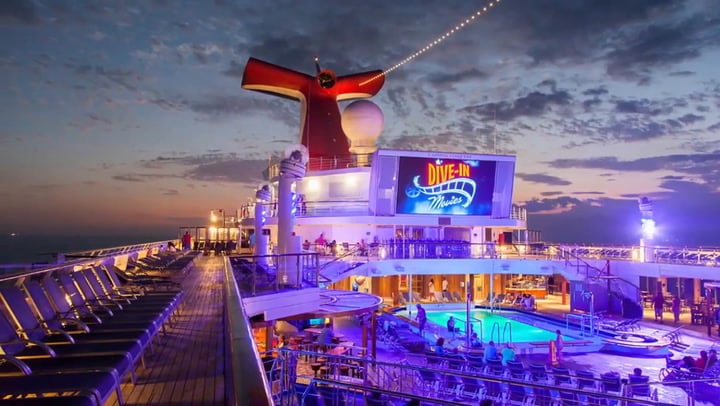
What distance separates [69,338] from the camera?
13.2 ft

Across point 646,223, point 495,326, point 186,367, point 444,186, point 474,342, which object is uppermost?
point 444,186

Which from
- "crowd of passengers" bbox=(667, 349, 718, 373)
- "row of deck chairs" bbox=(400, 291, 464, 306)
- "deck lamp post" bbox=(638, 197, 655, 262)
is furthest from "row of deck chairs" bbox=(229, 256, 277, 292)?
"deck lamp post" bbox=(638, 197, 655, 262)

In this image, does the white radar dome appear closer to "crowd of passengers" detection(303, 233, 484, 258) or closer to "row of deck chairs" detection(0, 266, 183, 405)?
"crowd of passengers" detection(303, 233, 484, 258)

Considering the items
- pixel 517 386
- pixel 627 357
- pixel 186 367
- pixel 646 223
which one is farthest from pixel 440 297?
pixel 186 367

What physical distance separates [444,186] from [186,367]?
24.3 metres

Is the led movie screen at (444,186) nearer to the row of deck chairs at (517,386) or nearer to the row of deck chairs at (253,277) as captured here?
the row of deck chairs at (253,277)

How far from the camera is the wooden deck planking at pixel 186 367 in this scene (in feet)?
12.3

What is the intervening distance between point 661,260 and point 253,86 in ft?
91.4

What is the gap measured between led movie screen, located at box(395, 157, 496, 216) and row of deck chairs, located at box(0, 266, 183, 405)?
70.9 ft

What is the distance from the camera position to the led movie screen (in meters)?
27.6

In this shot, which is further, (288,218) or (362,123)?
(362,123)

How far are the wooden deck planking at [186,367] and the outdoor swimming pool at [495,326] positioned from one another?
42.6 ft

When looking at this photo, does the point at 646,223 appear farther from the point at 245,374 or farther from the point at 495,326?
the point at 245,374

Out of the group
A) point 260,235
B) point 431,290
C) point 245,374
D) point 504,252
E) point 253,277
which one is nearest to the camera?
point 245,374
